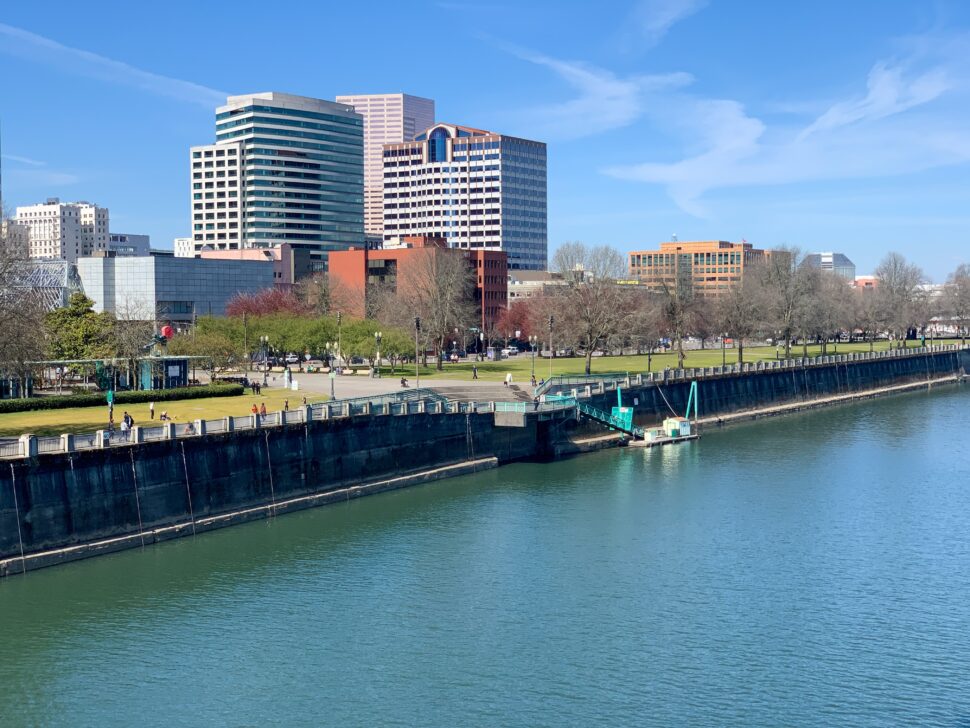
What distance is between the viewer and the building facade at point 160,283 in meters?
157

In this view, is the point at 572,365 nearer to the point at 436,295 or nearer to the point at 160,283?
the point at 436,295

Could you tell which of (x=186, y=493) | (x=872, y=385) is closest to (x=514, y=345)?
(x=872, y=385)

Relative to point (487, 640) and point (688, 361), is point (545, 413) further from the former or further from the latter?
point (688, 361)

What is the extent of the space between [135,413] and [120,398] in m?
4.19

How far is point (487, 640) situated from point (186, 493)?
→ 20.8m

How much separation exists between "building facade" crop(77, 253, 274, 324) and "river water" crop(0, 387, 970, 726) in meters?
106

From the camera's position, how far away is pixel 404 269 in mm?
151250

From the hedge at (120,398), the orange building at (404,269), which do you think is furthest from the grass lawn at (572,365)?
the hedge at (120,398)

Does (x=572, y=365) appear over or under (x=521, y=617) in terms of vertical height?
over

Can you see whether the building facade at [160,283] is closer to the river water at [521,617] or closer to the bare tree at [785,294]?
the bare tree at [785,294]

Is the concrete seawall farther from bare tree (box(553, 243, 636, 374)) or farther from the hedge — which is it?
bare tree (box(553, 243, 636, 374))

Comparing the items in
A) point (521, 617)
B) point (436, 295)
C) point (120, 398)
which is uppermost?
point (436, 295)

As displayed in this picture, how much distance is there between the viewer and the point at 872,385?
139 m

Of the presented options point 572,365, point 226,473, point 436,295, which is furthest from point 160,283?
point 226,473
